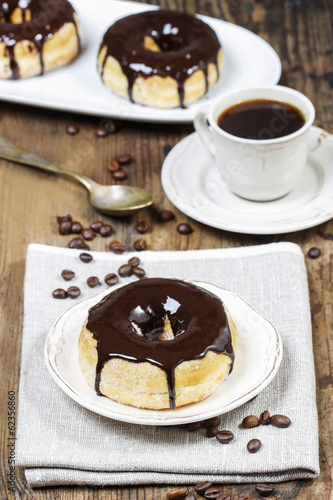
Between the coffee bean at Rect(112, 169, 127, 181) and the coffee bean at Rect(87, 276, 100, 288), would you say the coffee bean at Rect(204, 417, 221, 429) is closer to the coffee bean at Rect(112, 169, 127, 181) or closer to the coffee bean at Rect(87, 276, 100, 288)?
the coffee bean at Rect(87, 276, 100, 288)

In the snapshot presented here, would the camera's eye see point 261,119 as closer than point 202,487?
No

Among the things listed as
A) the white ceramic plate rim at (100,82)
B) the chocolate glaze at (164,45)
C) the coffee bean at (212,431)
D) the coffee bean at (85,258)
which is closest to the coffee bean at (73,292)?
the coffee bean at (85,258)

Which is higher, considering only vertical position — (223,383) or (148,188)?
(223,383)

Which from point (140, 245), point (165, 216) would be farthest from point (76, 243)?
point (165, 216)

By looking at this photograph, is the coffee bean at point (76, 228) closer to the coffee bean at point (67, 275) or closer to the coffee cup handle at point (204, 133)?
the coffee bean at point (67, 275)

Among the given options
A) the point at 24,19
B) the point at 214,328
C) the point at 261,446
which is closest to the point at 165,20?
the point at 24,19

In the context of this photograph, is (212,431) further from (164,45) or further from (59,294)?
(164,45)
